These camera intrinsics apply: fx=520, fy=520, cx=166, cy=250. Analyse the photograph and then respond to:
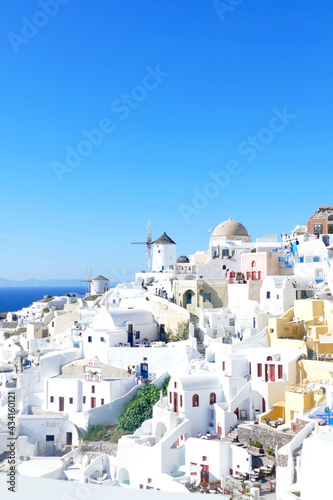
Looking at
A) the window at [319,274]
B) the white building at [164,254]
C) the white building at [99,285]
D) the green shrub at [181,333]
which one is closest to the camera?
the window at [319,274]

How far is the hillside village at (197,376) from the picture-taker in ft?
52.0

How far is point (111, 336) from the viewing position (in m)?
23.8

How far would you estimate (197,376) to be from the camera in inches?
739

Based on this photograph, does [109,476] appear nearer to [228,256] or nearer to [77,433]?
[77,433]

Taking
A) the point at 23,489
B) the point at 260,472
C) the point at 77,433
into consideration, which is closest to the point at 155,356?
the point at 77,433

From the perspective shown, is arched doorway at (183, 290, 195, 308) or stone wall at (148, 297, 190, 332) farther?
arched doorway at (183, 290, 195, 308)

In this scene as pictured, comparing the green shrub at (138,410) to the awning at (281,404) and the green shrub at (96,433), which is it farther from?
the awning at (281,404)

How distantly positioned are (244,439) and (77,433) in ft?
25.4

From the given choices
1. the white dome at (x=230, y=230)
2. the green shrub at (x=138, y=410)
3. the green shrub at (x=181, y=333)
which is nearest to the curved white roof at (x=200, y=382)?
the green shrub at (x=138, y=410)

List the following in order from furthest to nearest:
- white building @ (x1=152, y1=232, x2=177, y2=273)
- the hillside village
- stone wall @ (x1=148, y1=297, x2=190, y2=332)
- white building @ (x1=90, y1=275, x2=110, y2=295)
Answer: white building @ (x1=90, y1=275, x2=110, y2=295)
white building @ (x1=152, y1=232, x2=177, y2=273)
stone wall @ (x1=148, y1=297, x2=190, y2=332)
the hillside village

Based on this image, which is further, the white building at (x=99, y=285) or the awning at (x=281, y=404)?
the white building at (x=99, y=285)

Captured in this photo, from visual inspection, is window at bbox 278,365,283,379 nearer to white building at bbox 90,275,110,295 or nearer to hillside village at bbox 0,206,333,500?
hillside village at bbox 0,206,333,500

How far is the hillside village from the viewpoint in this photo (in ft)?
52.0

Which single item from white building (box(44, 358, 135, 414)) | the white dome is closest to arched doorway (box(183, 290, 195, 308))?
the white dome
